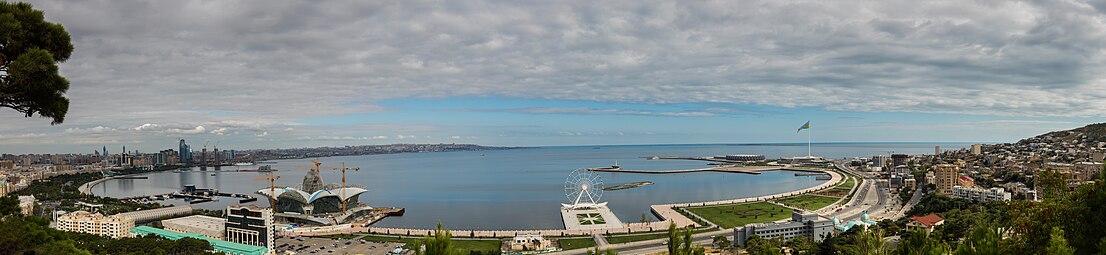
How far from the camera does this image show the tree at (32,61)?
366cm

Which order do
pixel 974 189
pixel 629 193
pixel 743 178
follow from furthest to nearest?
pixel 743 178 → pixel 629 193 → pixel 974 189

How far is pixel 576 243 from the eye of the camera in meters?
21.4

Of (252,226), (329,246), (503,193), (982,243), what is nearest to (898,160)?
(503,193)

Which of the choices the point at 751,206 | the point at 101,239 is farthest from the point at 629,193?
the point at 101,239

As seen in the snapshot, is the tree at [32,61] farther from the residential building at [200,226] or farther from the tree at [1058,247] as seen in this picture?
the residential building at [200,226]

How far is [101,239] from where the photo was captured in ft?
59.3

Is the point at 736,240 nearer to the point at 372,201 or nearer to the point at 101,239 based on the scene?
the point at 101,239

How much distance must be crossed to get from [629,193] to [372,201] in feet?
55.5

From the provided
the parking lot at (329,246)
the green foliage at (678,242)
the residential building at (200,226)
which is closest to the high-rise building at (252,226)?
the parking lot at (329,246)

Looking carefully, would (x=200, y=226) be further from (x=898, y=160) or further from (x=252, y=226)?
(x=898, y=160)

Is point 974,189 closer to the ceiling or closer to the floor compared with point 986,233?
closer to the floor

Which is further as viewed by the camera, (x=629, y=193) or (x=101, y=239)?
(x=629, y=193)

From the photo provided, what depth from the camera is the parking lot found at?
20.6 metres

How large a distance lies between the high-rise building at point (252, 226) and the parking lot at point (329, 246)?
687mm
